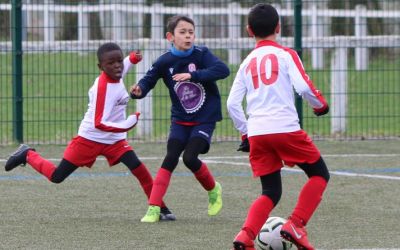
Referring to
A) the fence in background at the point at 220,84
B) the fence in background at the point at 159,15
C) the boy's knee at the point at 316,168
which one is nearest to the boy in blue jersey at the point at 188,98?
the boy's knee at the point at 316,168

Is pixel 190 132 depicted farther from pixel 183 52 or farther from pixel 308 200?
pixel 308 200

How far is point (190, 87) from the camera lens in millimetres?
9344

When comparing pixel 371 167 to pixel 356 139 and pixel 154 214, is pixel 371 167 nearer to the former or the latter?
pixel 356 139

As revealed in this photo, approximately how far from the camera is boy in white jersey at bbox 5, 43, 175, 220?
9070 millimetres

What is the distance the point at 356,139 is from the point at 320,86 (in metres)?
2.94

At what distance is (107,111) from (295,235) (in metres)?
2.34

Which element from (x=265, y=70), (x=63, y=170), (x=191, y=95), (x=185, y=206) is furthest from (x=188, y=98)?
(x=265, y=70)

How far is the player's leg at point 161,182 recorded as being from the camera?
29.7ft

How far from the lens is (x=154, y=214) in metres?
9.04

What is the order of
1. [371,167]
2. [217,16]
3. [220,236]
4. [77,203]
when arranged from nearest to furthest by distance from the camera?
[220,236] → [77,203] → [371,167] → [217,16]

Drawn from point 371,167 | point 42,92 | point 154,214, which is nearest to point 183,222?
point 154,214

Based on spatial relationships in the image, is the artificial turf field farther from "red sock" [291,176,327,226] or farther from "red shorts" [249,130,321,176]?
"red shorts" [249,130,321,176]

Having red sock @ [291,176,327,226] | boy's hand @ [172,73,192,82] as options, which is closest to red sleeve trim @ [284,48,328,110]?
red sock @ [291,176,327,226]

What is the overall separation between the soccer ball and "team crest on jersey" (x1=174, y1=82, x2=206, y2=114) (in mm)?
1799
